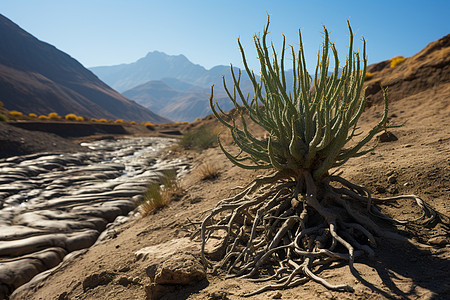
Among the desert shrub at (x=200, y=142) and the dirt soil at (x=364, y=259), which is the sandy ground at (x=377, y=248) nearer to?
the dirt soil at (x=364, y=259)

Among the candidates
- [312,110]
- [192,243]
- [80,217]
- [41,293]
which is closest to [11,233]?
[80,217]

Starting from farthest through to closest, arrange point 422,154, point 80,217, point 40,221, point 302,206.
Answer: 1. point 80,217
2. point 40,221
3. point 422,154
4. point 302,206

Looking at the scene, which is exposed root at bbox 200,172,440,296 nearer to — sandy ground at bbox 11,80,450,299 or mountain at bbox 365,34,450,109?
sandy ground at bbox 11,80,450,299

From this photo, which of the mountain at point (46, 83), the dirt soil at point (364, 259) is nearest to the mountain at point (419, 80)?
the dirt soil at point (364, 259)

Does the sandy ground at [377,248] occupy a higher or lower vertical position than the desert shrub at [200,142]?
lower

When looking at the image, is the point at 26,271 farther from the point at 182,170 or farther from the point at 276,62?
the point at 182,170

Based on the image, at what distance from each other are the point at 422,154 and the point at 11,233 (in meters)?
6.20

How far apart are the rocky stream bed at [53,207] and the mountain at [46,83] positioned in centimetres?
6190

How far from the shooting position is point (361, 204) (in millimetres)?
3004

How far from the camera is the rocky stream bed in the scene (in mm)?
4348

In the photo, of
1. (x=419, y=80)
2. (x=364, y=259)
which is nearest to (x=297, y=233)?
(x=364, y=259)

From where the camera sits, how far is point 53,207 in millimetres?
6488

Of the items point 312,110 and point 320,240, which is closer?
point 320,240

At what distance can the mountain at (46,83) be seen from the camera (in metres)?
67.7
